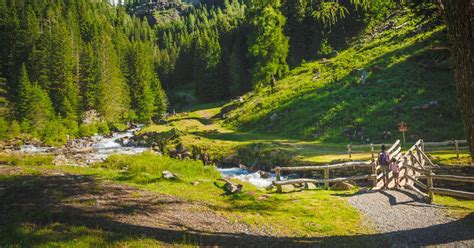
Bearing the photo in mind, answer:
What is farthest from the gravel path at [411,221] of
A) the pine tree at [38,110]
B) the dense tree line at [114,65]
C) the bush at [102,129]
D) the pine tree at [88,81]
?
the pine tree at [88,81]

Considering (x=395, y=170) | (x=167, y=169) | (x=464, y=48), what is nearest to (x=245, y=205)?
(x=167, y=169)

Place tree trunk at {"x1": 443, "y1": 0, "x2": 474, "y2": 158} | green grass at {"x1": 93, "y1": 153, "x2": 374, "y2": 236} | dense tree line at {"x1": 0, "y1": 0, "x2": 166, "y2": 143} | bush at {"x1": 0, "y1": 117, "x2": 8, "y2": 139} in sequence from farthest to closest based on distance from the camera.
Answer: dense tree line at {"x1": 0, "y1": 0, "x2": 166, "y2": 143} < bush at {"x1": 0, "y1": 117, "x2": 8, "y2": 139} < green grass at {"x1": 93, "y1": 153, "x2": 374, "y2": 236} < tree trunk at {"x1": 443, "y1": 0, "x2": 474, "y2": 158}

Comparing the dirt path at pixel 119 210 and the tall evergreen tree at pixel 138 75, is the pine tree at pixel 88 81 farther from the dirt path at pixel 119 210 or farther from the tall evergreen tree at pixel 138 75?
the dirt path at pixel 119 210

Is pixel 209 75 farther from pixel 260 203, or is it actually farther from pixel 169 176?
pixel 260 203

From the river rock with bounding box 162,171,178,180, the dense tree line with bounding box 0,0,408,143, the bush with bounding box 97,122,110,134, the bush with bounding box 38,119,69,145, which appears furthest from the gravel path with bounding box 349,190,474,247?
the bush with bounding box 97,122,110,134

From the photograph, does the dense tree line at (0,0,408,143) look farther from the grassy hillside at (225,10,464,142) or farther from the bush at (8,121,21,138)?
the grassy hillside at (225,10,464,142)

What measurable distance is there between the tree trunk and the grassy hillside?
17.3 m

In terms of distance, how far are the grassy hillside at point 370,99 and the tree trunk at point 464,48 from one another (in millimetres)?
17348

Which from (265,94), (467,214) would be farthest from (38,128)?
(467,214)

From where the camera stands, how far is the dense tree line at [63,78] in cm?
5531

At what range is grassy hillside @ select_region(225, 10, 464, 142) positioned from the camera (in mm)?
30433

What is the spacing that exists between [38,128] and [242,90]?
141ft

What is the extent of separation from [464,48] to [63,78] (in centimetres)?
7136

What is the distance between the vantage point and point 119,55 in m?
91.6
